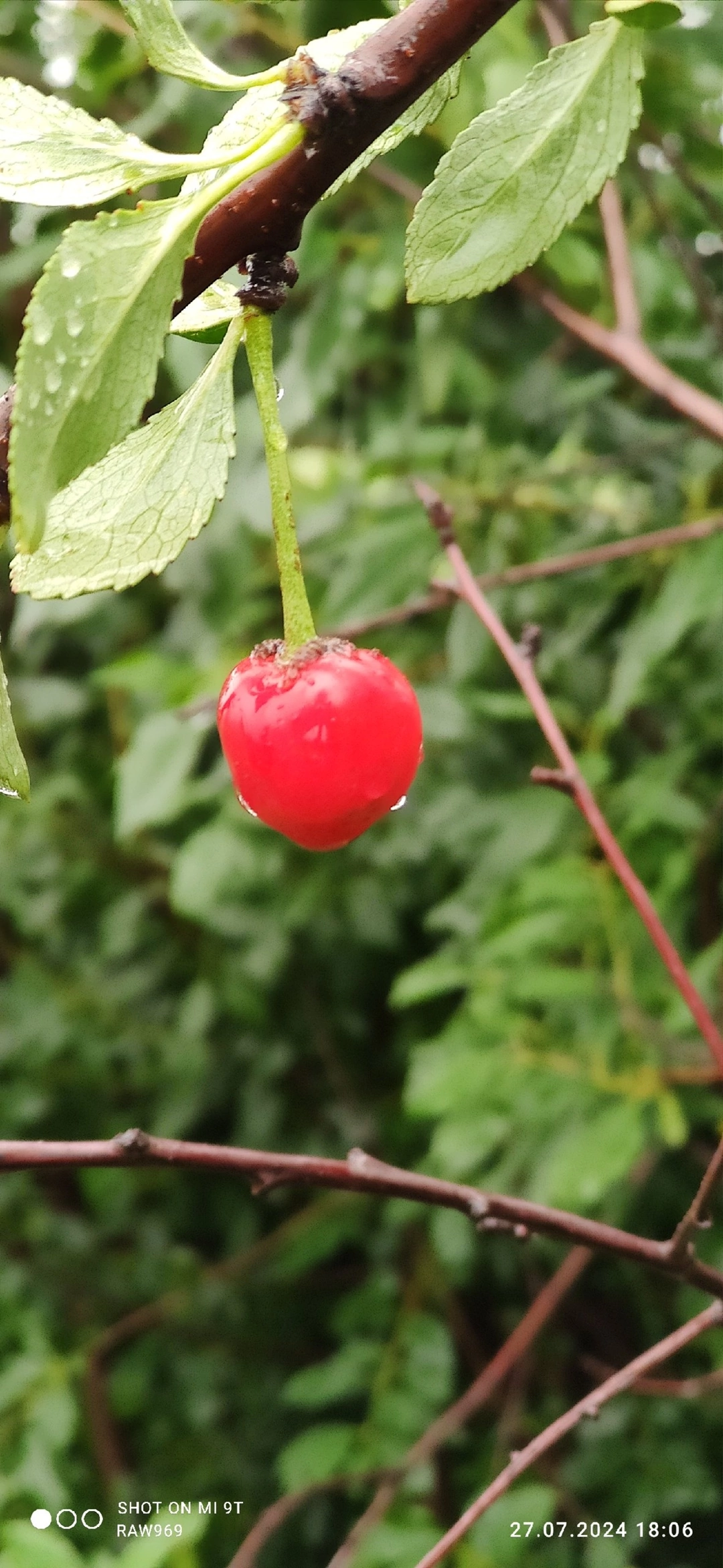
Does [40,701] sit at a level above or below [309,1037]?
above

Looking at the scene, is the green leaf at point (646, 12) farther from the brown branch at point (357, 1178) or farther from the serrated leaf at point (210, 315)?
the brown branch at point (357, 1178)

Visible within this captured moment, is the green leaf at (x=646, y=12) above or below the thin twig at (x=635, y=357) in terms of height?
below

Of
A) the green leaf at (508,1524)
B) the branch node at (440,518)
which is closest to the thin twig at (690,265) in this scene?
the branch node at (440,518)

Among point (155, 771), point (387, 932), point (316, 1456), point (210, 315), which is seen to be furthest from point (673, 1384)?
point (210, 315)

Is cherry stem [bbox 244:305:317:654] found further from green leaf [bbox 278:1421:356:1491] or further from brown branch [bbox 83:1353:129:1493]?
brown branch [bbox 83:1353:129:1493]

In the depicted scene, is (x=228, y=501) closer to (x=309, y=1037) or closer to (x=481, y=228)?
(x=309, y=1037)

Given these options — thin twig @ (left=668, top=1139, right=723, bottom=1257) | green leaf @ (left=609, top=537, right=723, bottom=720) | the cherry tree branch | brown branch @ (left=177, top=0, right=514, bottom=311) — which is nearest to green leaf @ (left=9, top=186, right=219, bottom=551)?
brown branch @ (left=177, top=0, right=514, bottom=311)

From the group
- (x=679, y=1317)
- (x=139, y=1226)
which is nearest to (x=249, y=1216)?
(x=139, y=1226)
